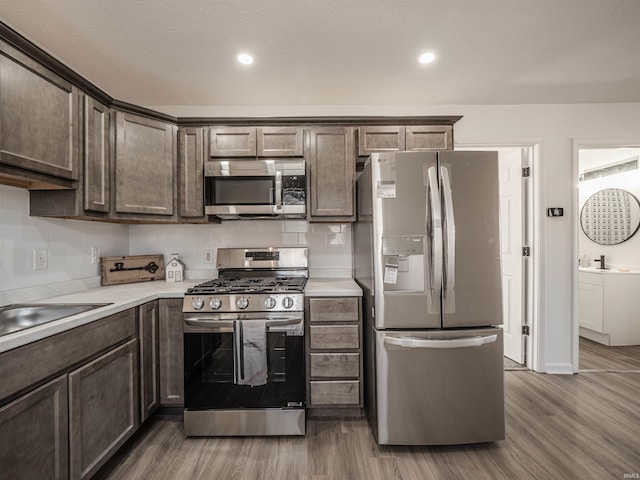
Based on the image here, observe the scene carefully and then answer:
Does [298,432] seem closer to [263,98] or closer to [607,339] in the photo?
[263,98]

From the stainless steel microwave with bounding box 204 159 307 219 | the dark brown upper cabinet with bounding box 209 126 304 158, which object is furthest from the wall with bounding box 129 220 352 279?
the dark brown upper cabinet with bounding box 209 126 304 158

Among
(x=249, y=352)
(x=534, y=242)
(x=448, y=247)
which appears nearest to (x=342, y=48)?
(x=448, y=247)

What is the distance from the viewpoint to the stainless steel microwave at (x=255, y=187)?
237cm

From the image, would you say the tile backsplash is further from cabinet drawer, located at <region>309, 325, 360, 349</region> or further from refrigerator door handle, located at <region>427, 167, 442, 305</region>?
refrigerator door handle, located at <region>427, 167, 442, 305</region>

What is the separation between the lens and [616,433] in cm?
201

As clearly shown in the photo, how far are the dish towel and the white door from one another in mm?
2559

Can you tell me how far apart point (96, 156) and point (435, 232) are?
2213 millimetres

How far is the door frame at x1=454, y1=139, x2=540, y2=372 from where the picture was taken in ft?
9.39

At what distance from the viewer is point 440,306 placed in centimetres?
185

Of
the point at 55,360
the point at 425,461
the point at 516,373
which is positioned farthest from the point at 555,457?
the point at 55,360

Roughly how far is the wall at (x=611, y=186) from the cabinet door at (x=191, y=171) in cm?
448

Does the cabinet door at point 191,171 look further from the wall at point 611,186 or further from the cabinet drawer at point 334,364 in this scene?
the wall at point 611,186

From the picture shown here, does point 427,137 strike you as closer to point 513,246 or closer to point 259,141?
point 259,141

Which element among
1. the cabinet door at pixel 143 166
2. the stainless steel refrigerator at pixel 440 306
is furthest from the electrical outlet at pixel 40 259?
the stainless steel refrigerator at pixel 440 306
